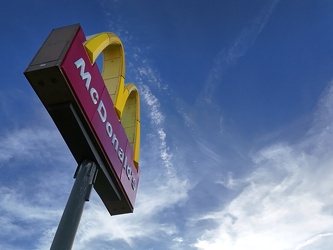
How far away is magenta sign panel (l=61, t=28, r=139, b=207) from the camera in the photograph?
5.79m

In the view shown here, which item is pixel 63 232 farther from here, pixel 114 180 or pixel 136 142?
pixel 136 142

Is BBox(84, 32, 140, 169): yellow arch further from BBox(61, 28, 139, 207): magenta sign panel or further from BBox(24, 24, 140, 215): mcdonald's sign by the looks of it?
BBox(61, 28, 139, 207): magenta sign panel

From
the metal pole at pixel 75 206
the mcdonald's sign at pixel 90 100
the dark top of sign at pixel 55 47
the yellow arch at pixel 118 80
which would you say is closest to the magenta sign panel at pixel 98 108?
the mcdonald's sign at pixel 90 100

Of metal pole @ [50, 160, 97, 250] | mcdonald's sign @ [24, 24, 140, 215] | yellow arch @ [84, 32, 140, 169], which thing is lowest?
metal pole @ [50, 160, 97, 250]

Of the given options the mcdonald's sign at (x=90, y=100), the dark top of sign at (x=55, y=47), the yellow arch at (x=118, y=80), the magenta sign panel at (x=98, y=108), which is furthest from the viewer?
the yellow arch at (x=118, y=80)

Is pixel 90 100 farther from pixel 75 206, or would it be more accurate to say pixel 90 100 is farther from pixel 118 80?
pixel 118 80

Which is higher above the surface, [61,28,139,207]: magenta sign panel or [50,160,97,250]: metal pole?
[61,28,139,207]: magenta sign panel

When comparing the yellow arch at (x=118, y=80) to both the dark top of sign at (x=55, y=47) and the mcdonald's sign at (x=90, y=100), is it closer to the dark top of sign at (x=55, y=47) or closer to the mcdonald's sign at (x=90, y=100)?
the mcdonald's sign at (x=90, y=100)

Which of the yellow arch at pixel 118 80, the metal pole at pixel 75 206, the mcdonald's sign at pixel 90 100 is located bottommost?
the metal pole at pixel 75 206

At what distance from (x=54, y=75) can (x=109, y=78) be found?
12.4ft

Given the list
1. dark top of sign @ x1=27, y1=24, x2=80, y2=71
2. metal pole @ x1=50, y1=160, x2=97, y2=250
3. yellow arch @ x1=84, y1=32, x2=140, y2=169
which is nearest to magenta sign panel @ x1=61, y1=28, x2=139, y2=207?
dark top of sign @ x1=27, y1=24, x2=80, y2=71

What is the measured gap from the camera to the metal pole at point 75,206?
5.41m

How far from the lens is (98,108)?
6.80m

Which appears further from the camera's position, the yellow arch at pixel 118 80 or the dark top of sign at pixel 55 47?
the yellow arch at pixel 118 80
